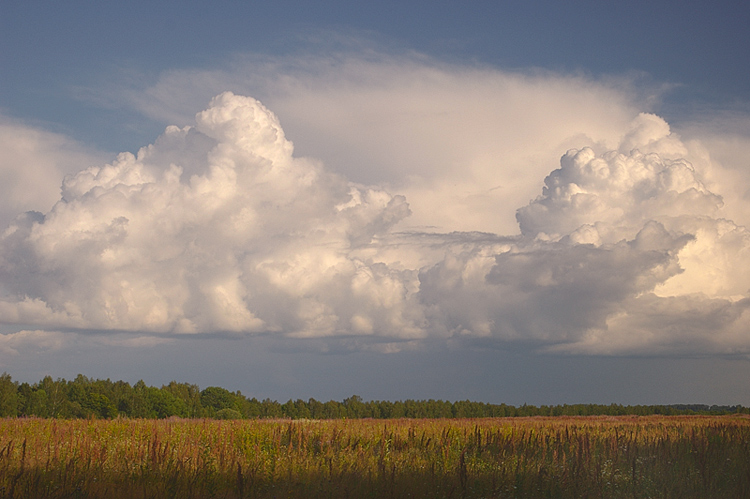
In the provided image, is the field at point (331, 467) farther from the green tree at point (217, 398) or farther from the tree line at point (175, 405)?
the green tree at point (217, 398)

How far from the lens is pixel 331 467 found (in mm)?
13695

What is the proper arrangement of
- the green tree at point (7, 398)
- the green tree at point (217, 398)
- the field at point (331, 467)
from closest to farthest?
the field at point (331, 467), the green tree at point (7, 398), the green tree at point (217, 398)

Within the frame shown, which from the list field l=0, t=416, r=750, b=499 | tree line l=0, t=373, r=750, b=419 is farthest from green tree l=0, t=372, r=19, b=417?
field l=0, t=416, r=750, b=499

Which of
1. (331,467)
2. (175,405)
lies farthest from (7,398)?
(331,467)

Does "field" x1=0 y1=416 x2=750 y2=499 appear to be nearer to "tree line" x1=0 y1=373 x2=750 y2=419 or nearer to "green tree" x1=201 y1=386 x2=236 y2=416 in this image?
"tree line" x1=0 y1=373 x2=750 y2=419

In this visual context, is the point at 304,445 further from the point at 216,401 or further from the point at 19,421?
the point at 216,401

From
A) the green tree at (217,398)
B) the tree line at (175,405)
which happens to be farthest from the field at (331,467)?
the green tree at (217,398)

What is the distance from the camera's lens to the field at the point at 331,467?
12180 mm

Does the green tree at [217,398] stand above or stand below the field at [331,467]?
below

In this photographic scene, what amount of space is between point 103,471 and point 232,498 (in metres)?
3.25

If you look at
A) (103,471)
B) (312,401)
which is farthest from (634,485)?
(312,401)

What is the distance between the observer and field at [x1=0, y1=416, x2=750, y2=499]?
1218 cm

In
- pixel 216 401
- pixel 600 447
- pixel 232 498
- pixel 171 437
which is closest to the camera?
pixel 232 498

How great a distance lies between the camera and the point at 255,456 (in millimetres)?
14758
